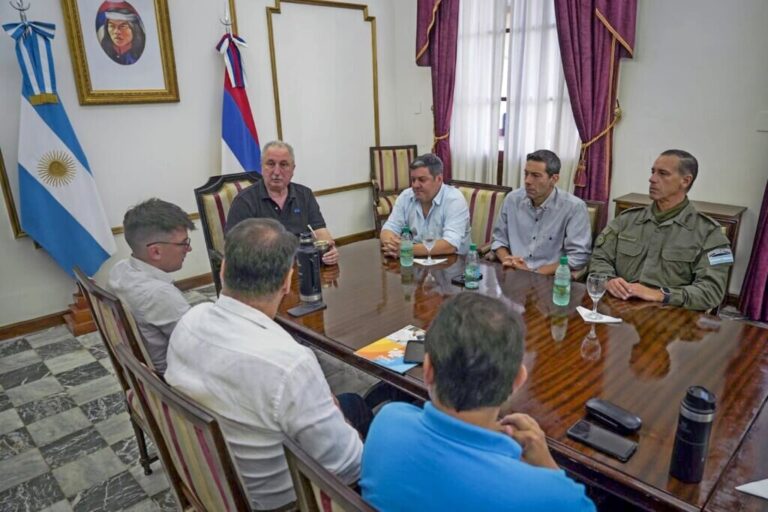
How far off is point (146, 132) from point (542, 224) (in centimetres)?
281

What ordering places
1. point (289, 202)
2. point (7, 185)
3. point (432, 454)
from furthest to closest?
1. point (7, 185)
2. point (289, 202)
3. point (432, 454)

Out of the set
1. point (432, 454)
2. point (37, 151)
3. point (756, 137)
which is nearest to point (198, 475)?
point (432, 454)

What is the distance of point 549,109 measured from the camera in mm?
4086

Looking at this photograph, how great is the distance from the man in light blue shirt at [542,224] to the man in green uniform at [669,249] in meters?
0.21

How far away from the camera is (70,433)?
2314 millimetres

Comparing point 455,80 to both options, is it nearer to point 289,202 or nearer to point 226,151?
point 226,151

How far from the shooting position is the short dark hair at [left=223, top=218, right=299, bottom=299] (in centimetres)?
122

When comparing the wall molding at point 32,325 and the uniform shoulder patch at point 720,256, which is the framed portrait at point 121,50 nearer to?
the wall molding at point 32,325

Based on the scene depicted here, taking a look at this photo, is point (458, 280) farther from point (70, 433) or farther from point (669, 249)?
point (70, 433)

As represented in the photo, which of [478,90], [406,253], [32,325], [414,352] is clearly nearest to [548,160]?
[406,253]

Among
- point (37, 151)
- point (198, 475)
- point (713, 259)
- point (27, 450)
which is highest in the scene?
point (37, 151)

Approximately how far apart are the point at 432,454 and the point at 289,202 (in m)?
2.32

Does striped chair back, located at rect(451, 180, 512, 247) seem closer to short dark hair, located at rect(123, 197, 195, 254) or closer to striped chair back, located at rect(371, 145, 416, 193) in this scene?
short dark hair, located at rect(123, 197, 195, 254)

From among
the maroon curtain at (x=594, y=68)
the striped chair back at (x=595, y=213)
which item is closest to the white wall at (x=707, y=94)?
the maroon curtain at (x=594, y=68)
